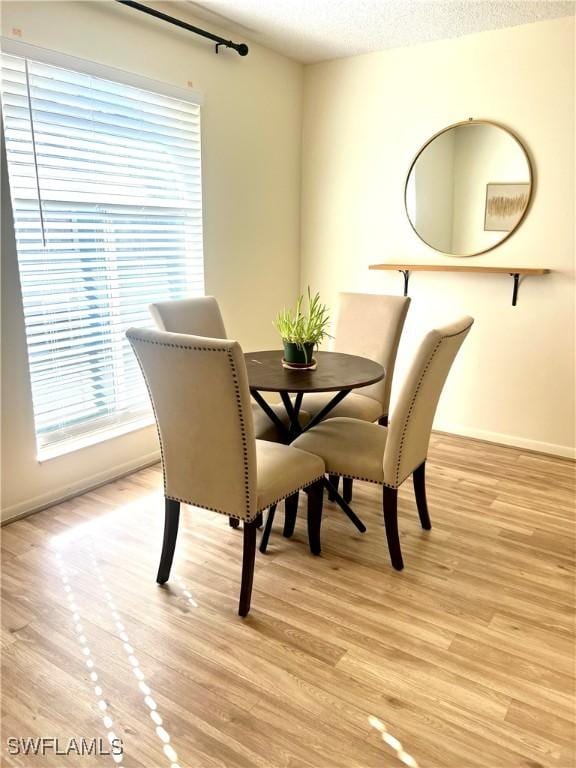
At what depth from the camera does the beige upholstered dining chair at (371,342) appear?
9.77ft

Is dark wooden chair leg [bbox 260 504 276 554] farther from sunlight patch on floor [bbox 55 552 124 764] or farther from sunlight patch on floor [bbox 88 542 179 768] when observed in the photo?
sunlight patch on floor [bbox 55 552 124 764]

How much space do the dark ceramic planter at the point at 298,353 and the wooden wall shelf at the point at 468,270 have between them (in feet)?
4.95

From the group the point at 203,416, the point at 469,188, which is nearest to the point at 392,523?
the point at 203,416

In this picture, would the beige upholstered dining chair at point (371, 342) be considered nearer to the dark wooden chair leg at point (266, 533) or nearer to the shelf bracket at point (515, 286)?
the dark wooden chair leg at point (266, 533)

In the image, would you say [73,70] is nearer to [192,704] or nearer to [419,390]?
[419,390]

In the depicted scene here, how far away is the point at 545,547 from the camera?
252 centimetres

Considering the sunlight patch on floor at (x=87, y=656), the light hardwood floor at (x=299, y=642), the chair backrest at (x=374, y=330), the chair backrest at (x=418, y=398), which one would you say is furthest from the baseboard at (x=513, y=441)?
the sunlight patch on floor at (x=87, y=656)

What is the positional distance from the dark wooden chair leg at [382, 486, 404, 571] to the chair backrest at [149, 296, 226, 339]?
1253 mm

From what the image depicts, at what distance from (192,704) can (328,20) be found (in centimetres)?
337

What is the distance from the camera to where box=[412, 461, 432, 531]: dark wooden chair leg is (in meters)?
2.60

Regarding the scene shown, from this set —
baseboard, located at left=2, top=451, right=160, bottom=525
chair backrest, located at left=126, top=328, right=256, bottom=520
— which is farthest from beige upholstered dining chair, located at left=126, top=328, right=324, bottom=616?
baseboard, located at left=2, top=451, right=160, bottom=525

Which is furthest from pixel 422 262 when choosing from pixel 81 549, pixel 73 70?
pixel 81 549

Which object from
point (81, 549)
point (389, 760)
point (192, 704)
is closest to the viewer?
point (389, 760)

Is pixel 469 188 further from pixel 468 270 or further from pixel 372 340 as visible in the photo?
pixel 372 340
